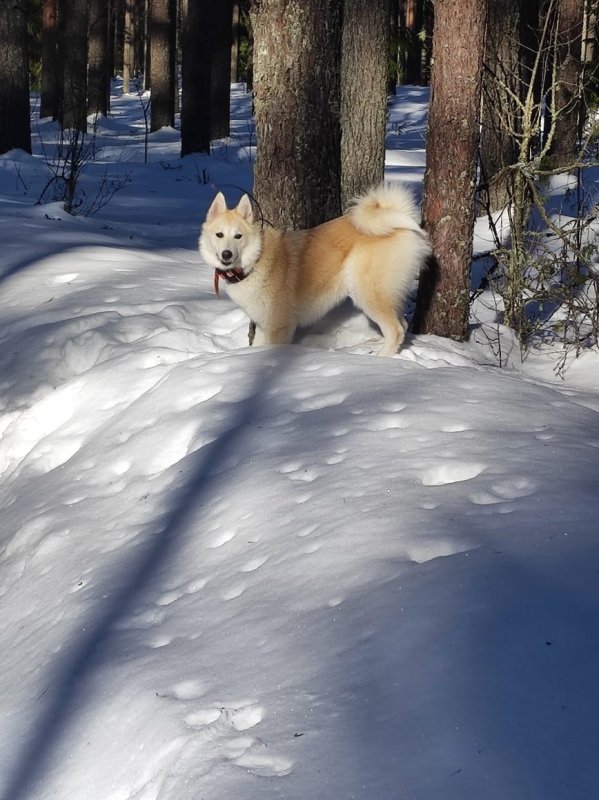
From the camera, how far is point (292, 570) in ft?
9.81

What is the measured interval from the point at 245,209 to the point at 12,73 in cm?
945

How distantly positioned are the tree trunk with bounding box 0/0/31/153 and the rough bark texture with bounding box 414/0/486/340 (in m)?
9.69

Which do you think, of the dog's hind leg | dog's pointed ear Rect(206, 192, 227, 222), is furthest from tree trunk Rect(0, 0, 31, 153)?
the dog's hind leg

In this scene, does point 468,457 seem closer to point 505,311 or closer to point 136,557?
point 136,557

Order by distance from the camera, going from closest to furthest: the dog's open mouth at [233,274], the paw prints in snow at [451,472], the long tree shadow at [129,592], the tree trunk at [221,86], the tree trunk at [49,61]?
the long tree shadow at [129,592]
the paw prints in snow at [451,472]
the dog's open mouth at [233,274]
the tree trunk at [221,86]
the tree trunk at [49,61]

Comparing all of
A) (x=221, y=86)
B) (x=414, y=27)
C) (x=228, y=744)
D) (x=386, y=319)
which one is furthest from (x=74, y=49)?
(x=228, y=744)

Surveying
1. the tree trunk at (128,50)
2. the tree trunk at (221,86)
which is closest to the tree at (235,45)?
the tree trunk at (128,50)

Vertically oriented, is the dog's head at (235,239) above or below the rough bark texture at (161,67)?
below

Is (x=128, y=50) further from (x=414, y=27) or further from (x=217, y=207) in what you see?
(x=217, y=207)

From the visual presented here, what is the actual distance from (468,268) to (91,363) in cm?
240

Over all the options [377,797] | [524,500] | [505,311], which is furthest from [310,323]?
[377,797]

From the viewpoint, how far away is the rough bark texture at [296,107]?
227 inches

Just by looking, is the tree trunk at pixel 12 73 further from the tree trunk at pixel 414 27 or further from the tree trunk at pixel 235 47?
the tree trunk at pixel 235 47

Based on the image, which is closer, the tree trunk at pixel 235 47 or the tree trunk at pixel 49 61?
the tree trunk at pixel 49 61
